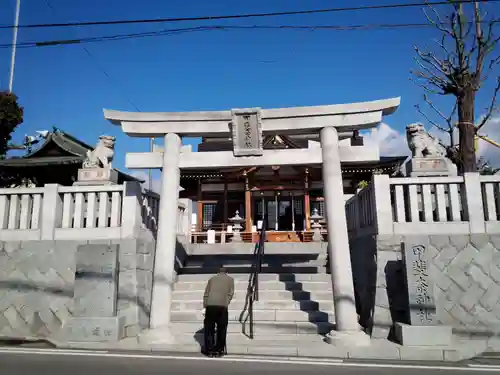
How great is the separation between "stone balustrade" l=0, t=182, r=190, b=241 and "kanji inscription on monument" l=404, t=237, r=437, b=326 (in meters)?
5.52

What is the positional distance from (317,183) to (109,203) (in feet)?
43.5

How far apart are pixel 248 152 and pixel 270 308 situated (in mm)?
3385

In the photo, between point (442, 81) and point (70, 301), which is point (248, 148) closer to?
point (70, 301)

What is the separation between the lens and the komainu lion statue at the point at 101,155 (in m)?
8.47

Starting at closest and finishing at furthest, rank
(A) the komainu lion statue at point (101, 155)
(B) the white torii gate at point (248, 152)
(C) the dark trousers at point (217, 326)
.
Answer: (C) the dark trousers at point (217, 326) < (B) the white torii gate at point (248, 152) < (A) the komainu lion statue at point (101, 155)

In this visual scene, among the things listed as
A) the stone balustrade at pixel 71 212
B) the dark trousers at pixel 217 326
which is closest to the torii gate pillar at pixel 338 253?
the dark trousers at pixel 217 326

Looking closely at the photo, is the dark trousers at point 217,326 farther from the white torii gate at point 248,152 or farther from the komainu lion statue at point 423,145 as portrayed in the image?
the komainu lion statue at point 423,145

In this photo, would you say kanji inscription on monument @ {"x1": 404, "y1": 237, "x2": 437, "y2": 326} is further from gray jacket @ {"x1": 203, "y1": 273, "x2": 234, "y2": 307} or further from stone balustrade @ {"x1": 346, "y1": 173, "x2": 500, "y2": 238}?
gray jacket @ {"x1": 203, "y1": 273, "x2": 234, "y2": 307}

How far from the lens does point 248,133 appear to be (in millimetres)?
7645

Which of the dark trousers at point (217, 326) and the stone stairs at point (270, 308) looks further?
the stone stairs at point (270, 308)

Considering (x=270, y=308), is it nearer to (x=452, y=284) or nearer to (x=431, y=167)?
(x=452, y=284)

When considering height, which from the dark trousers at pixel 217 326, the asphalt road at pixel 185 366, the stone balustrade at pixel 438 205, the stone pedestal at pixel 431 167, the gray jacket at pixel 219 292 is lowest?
the asphalt road at pixel 185 366

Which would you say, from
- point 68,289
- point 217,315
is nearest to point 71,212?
point 68,289

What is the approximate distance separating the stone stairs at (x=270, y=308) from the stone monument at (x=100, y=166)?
3101 millimetres
